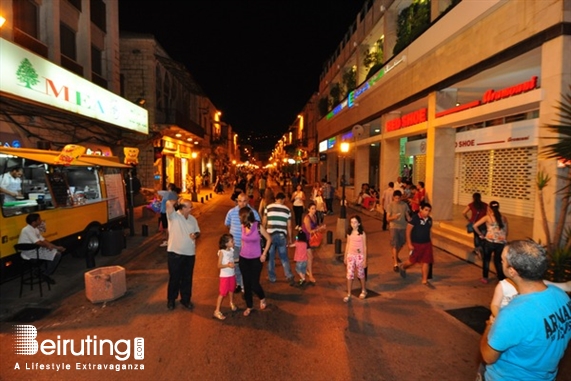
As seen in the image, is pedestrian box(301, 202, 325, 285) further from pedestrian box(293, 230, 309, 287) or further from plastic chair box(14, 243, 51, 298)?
plastic chair box(14, 243, 51, 298)

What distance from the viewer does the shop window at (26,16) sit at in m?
12.6

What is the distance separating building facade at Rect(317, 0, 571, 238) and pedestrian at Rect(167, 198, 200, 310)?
20.8ft

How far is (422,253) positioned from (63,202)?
8243 millimetres

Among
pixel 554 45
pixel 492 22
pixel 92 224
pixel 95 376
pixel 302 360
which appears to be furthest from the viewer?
pixel 92 224

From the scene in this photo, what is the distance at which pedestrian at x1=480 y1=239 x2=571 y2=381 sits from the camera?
89.4 inches

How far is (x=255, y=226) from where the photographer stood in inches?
246

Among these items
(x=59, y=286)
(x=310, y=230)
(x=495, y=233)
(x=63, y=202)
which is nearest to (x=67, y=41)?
(x=63, y=202)

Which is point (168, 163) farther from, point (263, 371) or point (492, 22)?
point (263, 371)

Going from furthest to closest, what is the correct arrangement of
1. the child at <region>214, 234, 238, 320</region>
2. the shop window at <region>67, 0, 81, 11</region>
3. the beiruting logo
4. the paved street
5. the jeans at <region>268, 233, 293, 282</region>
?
the shop window at <region>67, 0, 81, 11</region>, the jeans at <region>268, 233, 293, 282</region>, the child at <region>214, 234, 238, 320</region>, the beiruting logo, the paved street

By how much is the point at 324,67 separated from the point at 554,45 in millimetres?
32324

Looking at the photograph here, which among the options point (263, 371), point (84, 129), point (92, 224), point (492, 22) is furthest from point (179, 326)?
point (84, 129)

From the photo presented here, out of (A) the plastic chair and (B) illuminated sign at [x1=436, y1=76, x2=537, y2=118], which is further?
(B) illuminated sign at [x1=436, y1=76, x2=537, y2=118]

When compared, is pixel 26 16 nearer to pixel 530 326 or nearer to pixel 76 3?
pixel 76 3

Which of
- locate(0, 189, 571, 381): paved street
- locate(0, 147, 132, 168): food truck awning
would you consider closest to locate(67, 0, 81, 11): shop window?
locate(0, 147, 132, 168): food truck awning
